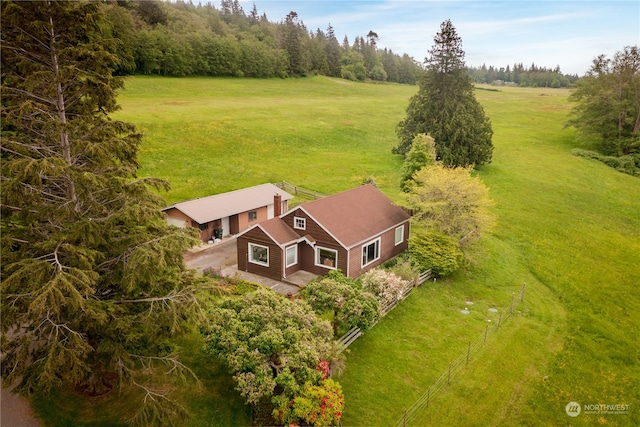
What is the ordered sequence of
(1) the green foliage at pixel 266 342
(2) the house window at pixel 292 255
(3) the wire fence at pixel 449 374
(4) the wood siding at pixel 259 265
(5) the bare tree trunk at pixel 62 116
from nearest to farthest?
1. (5) the bare tree trunk at pixel 62 116
2. (1) the green foliage at pixel 266 342
3. (3) the wire fence at pixel 449 374
4. (4) the wood siding at pixel 259 265
5. (2) the house window at pixel 292 255

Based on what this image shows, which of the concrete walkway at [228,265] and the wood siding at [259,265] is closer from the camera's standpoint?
the concrete walkway at [228,265]

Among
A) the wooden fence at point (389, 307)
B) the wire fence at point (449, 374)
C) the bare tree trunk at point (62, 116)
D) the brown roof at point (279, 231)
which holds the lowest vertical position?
the wire fence at point (449, 374)

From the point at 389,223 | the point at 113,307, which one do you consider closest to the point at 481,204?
the point at 389,223

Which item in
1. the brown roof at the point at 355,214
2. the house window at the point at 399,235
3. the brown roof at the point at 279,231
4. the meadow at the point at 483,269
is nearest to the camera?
the meadow at the point at 483,269

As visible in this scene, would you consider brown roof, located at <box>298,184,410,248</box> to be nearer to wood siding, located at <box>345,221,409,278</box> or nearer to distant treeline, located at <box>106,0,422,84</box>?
wood siding, located at <box>345,221,409,278</box>

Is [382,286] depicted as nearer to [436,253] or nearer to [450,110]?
[436,253]

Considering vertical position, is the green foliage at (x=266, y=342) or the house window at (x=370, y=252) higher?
the green foliage at (x=266, y=342)

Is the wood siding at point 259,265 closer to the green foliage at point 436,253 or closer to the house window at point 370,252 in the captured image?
the house window at point 370,252

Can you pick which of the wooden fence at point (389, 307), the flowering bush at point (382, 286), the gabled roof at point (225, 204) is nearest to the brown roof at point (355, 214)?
the flowering bush at point (382, 286)

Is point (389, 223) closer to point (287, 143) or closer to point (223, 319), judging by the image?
point (223, 319)
